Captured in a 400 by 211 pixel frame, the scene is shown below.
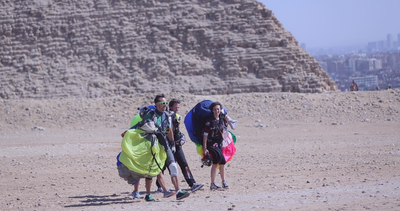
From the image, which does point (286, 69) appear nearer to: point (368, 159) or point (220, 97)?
point (220, 97)

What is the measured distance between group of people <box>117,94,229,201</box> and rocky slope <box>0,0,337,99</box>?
80.2ft

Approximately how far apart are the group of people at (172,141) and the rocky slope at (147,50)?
80.2 feet

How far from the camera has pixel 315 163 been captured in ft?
42.4

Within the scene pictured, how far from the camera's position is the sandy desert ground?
353 inches

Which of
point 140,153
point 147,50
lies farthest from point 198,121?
point 147,50

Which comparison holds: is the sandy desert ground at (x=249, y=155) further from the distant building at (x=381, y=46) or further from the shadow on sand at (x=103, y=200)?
the distant building at (x=381, y=46)

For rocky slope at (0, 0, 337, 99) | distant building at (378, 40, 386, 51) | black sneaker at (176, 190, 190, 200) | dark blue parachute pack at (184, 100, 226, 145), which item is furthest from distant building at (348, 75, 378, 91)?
distant building at (378, 40, 386, 51)

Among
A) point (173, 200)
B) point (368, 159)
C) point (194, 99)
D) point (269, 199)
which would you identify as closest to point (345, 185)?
point (269, 199)

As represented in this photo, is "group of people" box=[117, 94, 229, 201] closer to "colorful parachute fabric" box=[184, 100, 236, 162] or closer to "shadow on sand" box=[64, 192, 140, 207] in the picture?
"colorful parachute fabric" box=[184, 100, 236, 162]

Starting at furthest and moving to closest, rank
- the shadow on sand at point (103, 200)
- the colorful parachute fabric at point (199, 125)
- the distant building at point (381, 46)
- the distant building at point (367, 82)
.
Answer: the distant building at point (381, 46)
the distant building at point (367, 82)
the colorful parachute fabric at point (199, 125)
the shadow on sand at point (103, 200)

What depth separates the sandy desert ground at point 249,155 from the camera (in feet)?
29.4

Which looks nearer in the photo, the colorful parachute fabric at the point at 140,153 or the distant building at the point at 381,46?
A: the colorful parachute fabric at the point at 140,153

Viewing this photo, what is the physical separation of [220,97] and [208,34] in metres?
7.60

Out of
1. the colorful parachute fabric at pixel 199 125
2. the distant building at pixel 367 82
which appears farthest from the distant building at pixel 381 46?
the colorful parachute fabric at pixel 199 125
